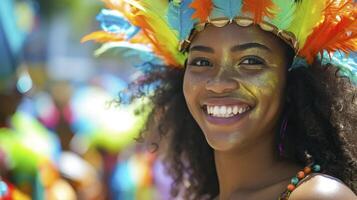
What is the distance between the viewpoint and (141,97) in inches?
121

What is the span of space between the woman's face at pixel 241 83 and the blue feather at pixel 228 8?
5 centimetres

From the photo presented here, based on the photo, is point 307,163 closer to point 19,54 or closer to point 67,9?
point 19,54

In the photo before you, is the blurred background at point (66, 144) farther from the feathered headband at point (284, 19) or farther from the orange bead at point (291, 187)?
the orange bead at point (291, 187)

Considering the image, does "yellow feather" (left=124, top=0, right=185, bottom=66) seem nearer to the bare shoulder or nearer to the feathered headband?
the feathered headband

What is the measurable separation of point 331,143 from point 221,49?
1.61 feet

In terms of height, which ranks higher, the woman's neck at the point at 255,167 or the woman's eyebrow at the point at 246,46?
the woman's eyebrow at the point at 246,46

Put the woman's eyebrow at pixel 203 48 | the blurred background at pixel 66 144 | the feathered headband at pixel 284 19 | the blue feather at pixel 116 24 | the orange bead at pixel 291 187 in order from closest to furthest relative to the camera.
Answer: the orange bead at pixel 291 187 < the feathered headband at pixel 284 19 < the woman's eyebrow at pixel 203 48 < the blue feather at pixel 116 24 < the blurred background at pixel 66 144

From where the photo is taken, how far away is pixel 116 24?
9.57 ft

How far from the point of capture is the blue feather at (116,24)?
113 inches

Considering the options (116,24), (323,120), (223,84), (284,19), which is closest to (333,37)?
(284,19)

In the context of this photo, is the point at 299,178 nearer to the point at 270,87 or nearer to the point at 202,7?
the point at 270,87

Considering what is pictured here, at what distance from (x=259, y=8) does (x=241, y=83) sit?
25cm

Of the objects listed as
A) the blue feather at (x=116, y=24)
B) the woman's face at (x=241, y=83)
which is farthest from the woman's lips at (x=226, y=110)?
the blue feather at (x=116, y=24)

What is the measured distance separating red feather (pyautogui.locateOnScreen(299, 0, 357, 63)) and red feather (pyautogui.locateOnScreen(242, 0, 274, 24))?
18 cm
